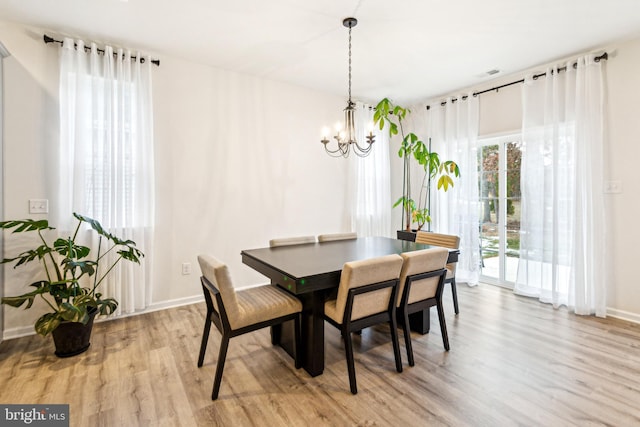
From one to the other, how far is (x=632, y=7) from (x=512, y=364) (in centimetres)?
296

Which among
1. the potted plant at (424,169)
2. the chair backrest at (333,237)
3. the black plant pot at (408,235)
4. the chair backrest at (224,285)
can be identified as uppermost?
the potted plant at (424,169)

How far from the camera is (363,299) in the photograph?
1.98 m

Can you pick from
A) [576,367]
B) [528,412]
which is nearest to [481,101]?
[576,367]

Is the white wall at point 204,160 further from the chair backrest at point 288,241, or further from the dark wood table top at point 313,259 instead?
the dark wood table top at point 313,259

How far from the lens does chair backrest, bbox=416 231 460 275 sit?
3125 millimetres

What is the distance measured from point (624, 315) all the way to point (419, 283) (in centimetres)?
244

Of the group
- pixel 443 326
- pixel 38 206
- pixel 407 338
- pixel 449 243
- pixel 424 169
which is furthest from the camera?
pixel 424 169

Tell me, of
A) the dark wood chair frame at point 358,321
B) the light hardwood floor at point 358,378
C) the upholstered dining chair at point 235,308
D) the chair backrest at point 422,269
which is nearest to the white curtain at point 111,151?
the light hardwood floor at point 358,378

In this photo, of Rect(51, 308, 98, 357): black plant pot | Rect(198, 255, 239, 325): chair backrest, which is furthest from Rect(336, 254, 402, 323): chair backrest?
→ Rect(51, 308, 98, 357): black plant pot

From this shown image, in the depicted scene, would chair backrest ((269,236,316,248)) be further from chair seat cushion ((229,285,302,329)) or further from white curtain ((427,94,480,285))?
white curtain ((427,94,480,285))

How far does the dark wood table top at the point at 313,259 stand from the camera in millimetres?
1896

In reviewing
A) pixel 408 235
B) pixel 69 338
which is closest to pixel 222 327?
pixel 69 338

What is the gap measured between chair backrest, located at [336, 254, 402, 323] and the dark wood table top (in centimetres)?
13

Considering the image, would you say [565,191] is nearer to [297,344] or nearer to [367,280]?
[367,280]
